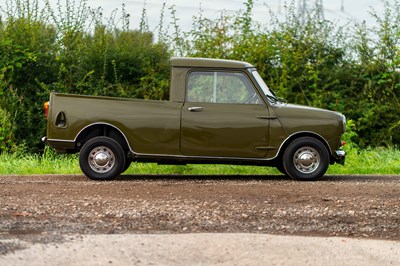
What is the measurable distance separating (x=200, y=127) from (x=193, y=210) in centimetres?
338

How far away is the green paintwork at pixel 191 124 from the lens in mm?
12164

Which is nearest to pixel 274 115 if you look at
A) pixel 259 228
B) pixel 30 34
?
pixel 259 228

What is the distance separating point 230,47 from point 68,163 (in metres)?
4.48

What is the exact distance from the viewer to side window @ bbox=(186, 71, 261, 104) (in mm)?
12469

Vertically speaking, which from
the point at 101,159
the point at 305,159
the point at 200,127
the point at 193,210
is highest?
the point at 200,127

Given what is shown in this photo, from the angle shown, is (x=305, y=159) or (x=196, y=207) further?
(x=305, y=159)

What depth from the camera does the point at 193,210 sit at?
9.03 meters

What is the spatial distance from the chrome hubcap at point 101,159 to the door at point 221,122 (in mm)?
1013

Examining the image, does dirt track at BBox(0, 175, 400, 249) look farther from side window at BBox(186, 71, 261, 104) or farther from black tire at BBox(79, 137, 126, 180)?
side window at BBox(186, 71, 261, 104)

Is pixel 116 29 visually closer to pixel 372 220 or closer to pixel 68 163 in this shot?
pixel 68 163

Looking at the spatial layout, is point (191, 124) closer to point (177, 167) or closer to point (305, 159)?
point (305, 159)

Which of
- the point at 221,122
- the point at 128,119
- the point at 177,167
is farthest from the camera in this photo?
the point at 177,167

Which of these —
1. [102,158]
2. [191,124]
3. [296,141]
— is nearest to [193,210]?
[191,124]

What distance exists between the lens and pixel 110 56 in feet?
55.6
